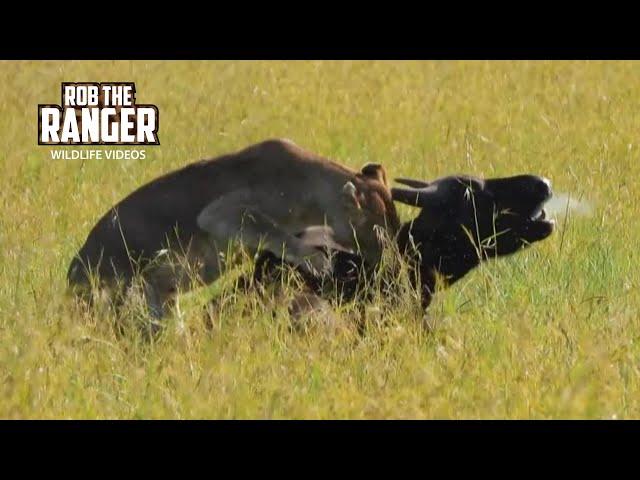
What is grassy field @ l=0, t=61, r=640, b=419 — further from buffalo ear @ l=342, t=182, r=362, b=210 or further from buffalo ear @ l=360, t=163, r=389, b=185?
buffalo ear @ l=360, t=163, r=389, b=185

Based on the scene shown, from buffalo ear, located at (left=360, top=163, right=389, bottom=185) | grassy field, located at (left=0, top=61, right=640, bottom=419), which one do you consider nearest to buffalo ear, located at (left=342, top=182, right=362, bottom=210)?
buffalo ear, located at (left=360, top=163, right=389, bottom=185)

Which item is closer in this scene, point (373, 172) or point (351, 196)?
point (351, 196)

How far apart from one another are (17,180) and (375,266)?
4.70 m

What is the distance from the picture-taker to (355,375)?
673 cm

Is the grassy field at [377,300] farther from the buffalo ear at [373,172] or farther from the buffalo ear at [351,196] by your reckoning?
the buffalo ear at [373,172]

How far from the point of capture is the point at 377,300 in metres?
7.90

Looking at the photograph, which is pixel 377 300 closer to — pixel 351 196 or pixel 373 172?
pixel 351 196

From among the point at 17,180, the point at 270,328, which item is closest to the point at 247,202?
the point at 270,328

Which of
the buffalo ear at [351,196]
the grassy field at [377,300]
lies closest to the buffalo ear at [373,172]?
the buffalo ear at [351,196]

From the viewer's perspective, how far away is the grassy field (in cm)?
624

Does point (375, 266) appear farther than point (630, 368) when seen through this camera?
Yes

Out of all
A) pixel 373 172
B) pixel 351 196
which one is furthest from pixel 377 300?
pixel 373 172

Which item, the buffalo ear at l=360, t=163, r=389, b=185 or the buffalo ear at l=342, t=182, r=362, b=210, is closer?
the buffalo ear at l=342, t=182, r=362, b=210

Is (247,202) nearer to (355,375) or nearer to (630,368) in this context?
(355,375)
